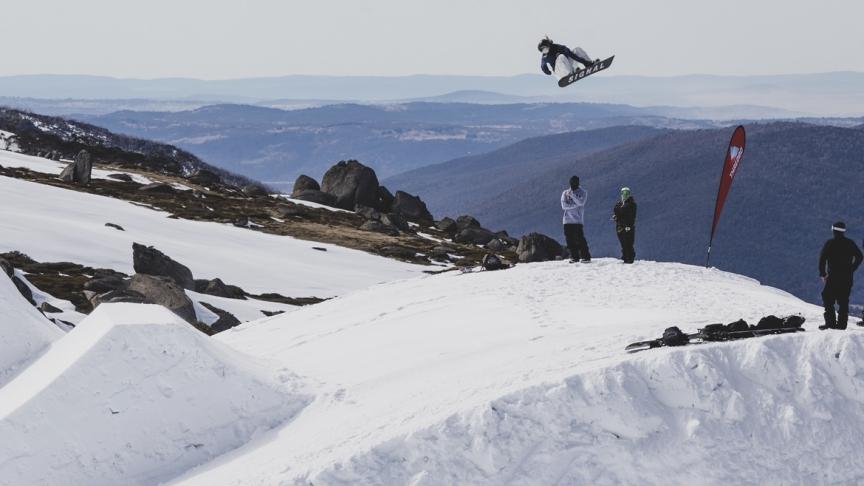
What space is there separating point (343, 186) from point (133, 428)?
66.9 m

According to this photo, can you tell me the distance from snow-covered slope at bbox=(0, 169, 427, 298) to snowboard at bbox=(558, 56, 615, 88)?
54.1 feet

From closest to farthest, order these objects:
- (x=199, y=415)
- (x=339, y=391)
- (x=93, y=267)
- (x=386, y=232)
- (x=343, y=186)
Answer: (x=199, y=415) → (x=339, y=391) → (x=93, y=267) → (x=386, y=232) → (x=343, y=186)

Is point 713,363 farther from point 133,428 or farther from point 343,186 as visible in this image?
point 343,186

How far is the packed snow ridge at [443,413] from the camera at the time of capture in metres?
10.8

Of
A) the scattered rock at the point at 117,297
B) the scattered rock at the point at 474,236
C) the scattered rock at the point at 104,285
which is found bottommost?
the scattered rock at the point at 474,236

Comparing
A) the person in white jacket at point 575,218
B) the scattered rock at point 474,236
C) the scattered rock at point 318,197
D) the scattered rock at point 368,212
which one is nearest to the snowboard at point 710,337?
the person in white jacket at point 575,218

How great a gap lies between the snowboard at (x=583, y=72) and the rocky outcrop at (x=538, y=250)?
27.7 metres

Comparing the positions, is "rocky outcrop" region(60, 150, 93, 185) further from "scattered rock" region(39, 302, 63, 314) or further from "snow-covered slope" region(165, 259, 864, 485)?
"snow-covered slope" region(165, 259, 864, 485)

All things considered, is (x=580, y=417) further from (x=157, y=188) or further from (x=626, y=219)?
(x=157, y=188)

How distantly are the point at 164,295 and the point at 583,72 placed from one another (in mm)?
11490

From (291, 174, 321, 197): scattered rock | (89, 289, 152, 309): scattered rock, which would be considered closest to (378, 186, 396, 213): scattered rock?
(291, 174, 321, 197): scattered rock

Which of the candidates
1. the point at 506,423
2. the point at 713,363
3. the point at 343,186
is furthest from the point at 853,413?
the point at 343,186

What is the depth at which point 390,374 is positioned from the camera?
14086mm

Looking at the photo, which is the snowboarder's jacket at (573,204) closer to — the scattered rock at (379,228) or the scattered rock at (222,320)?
the scattered rock at (222,320)
